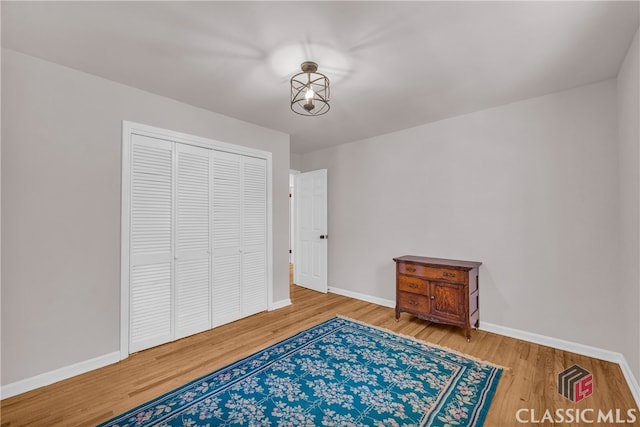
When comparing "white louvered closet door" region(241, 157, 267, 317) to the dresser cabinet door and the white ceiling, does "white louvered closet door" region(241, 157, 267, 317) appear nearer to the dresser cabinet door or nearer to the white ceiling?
the white ceiling

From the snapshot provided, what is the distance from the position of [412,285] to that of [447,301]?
42 cm

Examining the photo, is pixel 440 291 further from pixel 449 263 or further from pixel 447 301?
pixel 449 263

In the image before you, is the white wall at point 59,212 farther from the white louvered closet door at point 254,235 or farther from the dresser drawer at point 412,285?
the dresser drawer at point 412,285

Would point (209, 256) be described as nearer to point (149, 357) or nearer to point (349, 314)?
point (149, 357)

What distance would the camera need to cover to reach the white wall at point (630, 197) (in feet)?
6.56

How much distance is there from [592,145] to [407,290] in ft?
7.60

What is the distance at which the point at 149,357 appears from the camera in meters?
2.65

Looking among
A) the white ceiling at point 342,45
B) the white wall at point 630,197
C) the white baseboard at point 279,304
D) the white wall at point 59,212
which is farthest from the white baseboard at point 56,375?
the white wall at point 630,197

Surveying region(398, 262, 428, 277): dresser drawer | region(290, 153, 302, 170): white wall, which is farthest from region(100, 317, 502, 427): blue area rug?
region(290, 153, 302, 170): white wall

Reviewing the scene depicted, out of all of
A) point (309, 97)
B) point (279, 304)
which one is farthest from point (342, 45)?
point (279, 304)

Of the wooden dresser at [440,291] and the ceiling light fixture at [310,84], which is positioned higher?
the ceiling light fixture at [310,84]

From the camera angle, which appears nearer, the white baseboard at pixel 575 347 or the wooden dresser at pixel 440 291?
the white baseboard at pixel 575 347

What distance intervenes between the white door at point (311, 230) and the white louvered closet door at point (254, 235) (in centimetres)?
130

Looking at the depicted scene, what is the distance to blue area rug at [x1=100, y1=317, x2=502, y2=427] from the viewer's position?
183 centimetres
